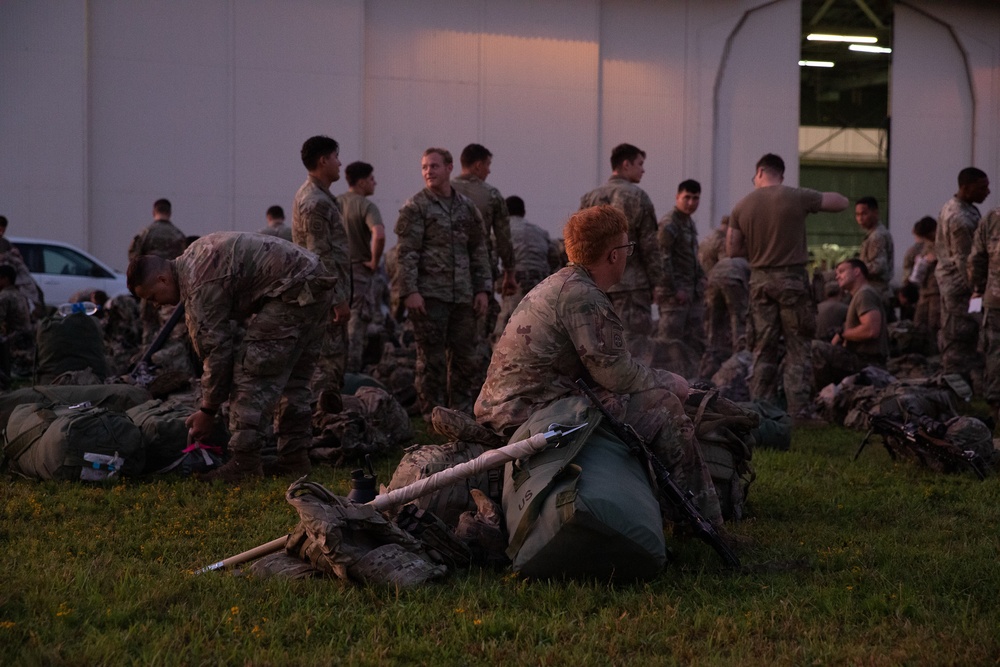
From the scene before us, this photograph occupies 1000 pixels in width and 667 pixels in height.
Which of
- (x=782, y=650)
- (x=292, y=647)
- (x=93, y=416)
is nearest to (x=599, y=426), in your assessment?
(x=782, y=650)

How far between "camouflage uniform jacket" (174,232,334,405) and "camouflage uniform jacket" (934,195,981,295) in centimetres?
657

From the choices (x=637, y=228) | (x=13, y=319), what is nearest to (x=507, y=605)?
(x=637, y=228)

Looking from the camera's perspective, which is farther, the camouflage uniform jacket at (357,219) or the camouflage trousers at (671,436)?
the camouflage uniform jacket at (357,219)

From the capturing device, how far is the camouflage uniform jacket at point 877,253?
12852 mm

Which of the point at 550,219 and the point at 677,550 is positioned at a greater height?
the point at 550,219

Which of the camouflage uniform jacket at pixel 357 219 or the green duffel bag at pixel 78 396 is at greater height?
the camouflage uniform jacket at pixel 357 219

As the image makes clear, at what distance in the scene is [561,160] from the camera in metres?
22.2

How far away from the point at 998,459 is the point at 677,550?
321cm

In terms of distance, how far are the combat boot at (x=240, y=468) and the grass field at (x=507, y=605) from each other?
870mm

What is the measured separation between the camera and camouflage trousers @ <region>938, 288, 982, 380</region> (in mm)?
10719

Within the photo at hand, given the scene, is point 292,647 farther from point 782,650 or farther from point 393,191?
point 393,191

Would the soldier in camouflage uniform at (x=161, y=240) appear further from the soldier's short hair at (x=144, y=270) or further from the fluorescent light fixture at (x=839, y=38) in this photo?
the fluorescent light fixture at (x=839, y=38)

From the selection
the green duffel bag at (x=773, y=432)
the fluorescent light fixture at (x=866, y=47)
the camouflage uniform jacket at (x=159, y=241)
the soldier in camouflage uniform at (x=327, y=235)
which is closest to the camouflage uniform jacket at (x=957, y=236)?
the green duffel bag at (x=773, y=432)

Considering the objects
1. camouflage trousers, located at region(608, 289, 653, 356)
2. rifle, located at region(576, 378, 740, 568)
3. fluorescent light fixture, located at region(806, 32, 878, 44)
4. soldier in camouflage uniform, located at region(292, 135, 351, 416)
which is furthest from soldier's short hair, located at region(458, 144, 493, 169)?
fluorescent light fixture, located at region(806, 32, 878, 44)
